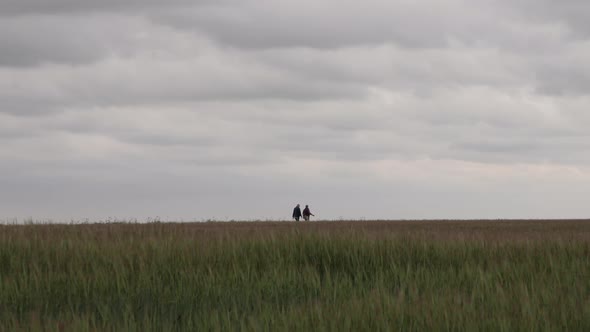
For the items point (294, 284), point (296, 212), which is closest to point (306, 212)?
point (296, 212)

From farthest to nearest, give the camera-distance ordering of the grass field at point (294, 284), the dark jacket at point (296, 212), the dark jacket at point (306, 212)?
the dark jacket at point (306, 212)
the dark jacket at point (296, 212)
the grass field at point (294, 284)

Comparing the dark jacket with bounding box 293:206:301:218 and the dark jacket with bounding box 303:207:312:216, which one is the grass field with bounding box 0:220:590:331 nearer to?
the dark jacket with bounding box 293:206:301:218

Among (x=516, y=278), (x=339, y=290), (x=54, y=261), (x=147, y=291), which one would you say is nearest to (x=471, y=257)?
(x=516, y=278)

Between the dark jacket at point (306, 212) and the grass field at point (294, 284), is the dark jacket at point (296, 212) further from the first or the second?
the grass field at point (294, 284)

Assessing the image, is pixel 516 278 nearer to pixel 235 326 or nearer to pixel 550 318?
pixel 550 318

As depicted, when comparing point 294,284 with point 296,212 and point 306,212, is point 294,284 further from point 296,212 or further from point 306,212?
point 306,212

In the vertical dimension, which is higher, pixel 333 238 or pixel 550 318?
pixel 333 238

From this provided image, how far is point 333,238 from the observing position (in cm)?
1103

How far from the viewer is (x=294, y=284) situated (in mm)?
8219

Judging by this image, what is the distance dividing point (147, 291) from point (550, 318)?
4.48m

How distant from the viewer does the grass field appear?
5.92 metres

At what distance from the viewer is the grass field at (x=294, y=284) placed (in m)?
5.92

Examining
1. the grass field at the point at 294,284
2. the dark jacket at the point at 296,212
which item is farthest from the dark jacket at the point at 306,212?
the grass field at the point at 294,284

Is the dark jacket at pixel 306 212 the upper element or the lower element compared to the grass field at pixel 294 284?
upper
